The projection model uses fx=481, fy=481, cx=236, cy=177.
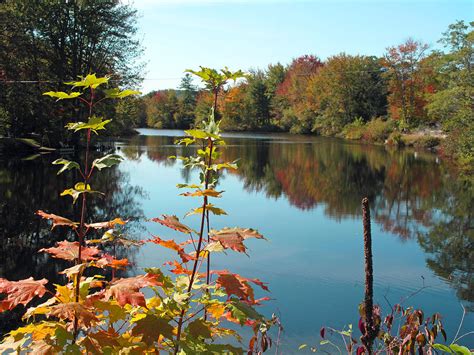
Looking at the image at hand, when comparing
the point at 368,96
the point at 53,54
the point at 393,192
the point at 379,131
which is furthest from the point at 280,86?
the point at 393,192

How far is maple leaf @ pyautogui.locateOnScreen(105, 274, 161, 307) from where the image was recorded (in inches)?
56.6

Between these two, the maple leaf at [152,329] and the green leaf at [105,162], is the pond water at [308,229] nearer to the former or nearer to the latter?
the maple leaf at [152,329]

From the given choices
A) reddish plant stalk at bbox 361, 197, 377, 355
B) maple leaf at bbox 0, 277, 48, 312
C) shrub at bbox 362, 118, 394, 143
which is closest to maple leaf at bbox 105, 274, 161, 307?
maple leaf at bbox 0, 277, 48, 312

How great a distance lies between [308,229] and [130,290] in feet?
26.9

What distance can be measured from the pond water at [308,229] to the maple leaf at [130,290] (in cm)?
184

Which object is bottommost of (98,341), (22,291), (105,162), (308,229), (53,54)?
(308,229)

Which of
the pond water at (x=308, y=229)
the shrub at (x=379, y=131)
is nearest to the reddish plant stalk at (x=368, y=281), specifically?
the pond water at (x=308, y=229)

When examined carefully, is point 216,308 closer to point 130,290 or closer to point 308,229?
point 130,290

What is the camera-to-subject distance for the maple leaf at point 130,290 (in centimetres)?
144

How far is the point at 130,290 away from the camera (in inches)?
57.7

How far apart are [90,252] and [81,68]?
25855 mm

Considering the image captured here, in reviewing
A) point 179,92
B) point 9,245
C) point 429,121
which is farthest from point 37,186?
point 179,92

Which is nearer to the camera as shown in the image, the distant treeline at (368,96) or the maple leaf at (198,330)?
the maple leaf at (198,330)

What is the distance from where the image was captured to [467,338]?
4.88 meters
